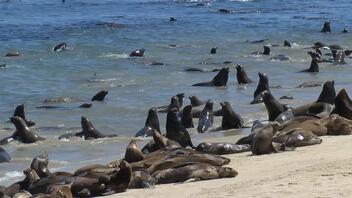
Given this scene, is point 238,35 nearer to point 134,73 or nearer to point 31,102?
point 134,73

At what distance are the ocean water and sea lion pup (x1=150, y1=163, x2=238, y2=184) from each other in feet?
6.93

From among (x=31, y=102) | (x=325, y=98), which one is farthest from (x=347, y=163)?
(x=31, y=102)

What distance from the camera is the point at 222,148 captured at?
34.2 ft

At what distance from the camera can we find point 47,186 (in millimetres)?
8477

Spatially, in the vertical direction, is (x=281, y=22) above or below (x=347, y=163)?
below

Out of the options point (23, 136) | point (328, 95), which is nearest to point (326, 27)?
point (328, 95)

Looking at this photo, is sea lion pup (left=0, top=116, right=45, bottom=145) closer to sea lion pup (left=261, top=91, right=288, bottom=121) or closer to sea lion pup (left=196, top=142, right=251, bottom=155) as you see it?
sea lion pup (left=196, top=142, right=251, bottom=155)

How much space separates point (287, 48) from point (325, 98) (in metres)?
14.8

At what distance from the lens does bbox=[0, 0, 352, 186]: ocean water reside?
45.1 ft

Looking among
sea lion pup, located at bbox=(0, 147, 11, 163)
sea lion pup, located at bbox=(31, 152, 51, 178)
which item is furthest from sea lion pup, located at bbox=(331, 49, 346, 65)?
sea lion pup, located at bbox=(31, 152, 51, 178)

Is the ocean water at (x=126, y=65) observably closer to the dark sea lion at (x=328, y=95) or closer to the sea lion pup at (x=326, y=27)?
the sea lion pup at (x=326, y=27)

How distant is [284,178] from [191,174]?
1.11m

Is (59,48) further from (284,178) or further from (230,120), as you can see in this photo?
(284,178)

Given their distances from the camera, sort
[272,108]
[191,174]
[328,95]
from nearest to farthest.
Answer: [191,174] < [272,108] < [328,95]
